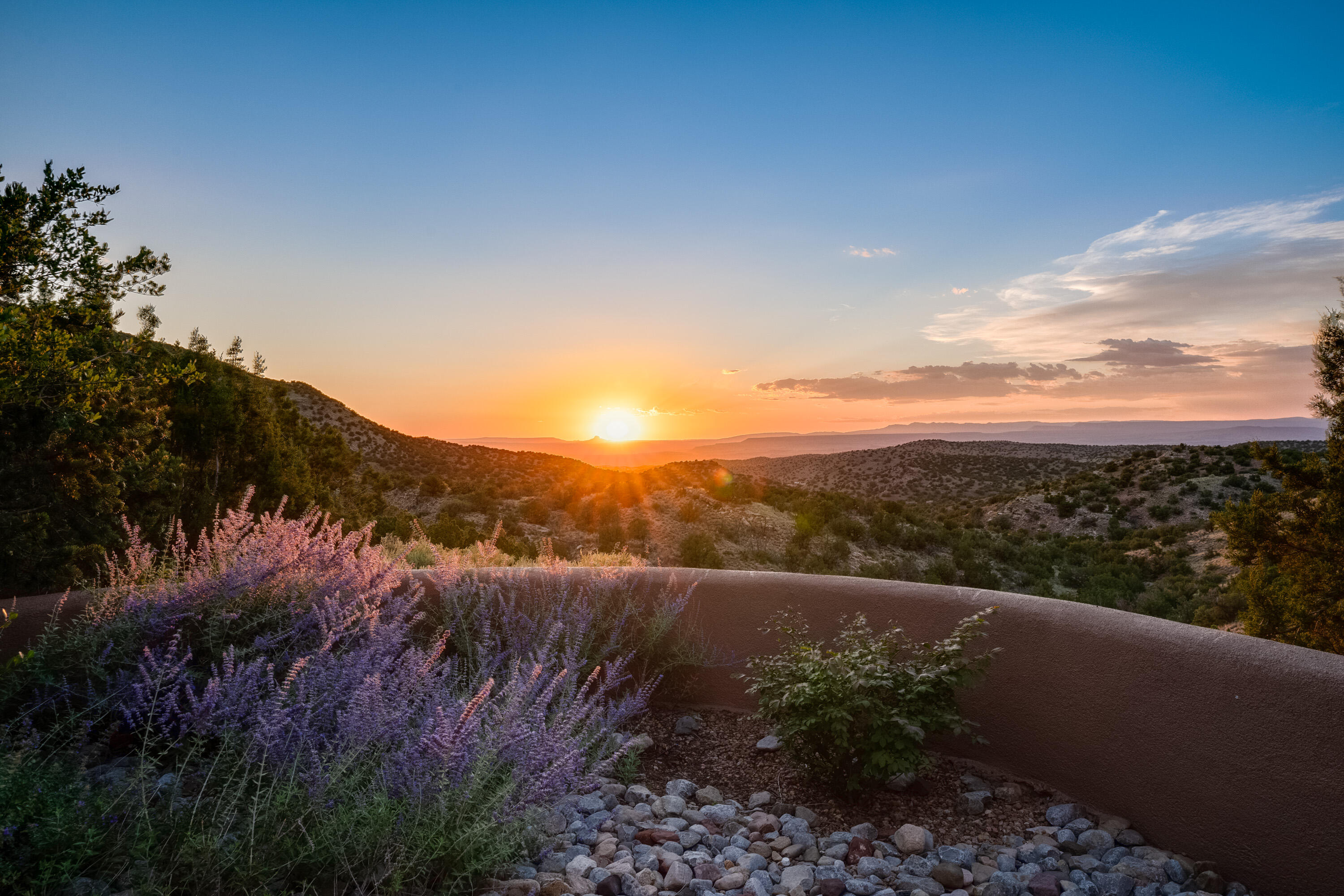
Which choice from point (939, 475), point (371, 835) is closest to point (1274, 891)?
point (371, 835)

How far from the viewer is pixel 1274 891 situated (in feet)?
10.2

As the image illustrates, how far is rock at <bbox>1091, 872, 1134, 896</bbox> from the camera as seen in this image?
3.17 meters

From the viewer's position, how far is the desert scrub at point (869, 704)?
3.73m

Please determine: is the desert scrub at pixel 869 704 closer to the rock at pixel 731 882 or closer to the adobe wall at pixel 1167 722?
the adobe wall at pixel 1167 722

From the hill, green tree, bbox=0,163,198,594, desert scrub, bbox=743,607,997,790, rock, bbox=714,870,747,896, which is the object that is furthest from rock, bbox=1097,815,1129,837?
the hill

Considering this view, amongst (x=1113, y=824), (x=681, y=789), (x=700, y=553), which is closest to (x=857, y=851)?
(x=681, y=789)

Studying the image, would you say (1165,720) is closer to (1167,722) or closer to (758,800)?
(1167,722)

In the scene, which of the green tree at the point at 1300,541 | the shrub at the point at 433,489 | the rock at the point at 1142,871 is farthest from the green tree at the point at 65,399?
the shrub at the point at 433,489

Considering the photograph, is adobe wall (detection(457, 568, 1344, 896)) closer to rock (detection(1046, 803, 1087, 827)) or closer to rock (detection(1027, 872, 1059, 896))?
rock (detection(1046, 803, 1087, 827))

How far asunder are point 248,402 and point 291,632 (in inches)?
174

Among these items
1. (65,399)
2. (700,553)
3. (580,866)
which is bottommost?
(700,553)

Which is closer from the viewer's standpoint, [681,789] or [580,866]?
[580,866]

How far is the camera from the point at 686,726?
4.79 m

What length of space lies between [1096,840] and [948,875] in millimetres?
752
